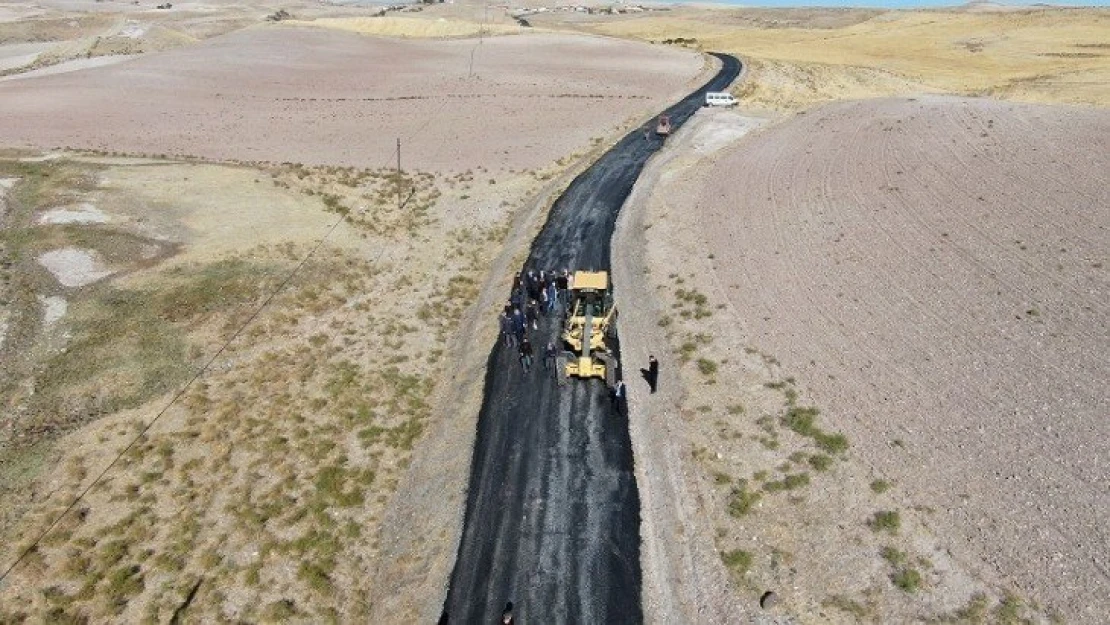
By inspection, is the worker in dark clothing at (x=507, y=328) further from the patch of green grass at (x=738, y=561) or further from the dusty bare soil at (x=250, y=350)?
the patch of green grass at (x=738, y=561)

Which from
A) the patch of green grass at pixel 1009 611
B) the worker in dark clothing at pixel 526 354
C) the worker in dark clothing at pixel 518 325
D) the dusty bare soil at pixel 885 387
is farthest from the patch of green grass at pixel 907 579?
the worker in dark clothing at pixel 518 325

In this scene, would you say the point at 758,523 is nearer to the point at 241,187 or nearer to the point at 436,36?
the point at 241,187

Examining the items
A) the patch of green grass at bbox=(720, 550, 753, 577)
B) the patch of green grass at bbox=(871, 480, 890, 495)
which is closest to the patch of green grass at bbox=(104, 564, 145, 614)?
the patch of green grass at bbox=(720, 550, 753, 577)

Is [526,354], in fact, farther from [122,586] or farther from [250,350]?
[122,586]

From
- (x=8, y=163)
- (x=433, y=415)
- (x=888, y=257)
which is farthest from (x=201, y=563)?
(x=8, y=163)

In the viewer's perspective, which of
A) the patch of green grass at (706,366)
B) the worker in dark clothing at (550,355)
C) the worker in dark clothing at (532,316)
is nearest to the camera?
the worker in dark clothing at (550,355)

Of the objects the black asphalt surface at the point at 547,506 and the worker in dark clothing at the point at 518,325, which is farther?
the worker in dark clothing at the point at 518,325
